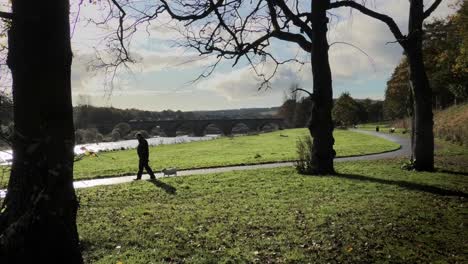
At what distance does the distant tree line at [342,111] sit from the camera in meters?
88.0

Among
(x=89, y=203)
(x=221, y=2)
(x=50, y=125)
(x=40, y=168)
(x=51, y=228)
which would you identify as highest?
(x=221, y=2)

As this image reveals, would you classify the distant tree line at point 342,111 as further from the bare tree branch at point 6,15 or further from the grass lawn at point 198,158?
the bare tree branch at point 6,15

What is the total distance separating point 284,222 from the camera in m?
8.48

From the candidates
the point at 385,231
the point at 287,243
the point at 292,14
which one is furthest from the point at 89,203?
the point at 292,14

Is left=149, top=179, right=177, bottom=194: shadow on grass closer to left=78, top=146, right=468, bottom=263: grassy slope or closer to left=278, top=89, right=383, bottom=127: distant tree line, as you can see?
left=78, top=146, right=468, bottom=263: grassy slope

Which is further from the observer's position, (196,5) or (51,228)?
(196,5)

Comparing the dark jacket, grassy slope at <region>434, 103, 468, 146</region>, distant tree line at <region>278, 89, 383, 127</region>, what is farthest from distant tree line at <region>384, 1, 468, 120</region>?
the dark jacket

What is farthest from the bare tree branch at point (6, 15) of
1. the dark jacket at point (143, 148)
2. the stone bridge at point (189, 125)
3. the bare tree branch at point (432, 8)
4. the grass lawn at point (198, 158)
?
the stone bridge at point (189, 125)

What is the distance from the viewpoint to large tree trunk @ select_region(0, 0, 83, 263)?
4316 millimetres

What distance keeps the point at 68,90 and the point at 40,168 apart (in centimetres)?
86

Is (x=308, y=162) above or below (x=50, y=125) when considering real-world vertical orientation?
below

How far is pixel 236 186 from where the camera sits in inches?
568

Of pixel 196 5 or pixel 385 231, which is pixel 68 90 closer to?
pixel 385 231

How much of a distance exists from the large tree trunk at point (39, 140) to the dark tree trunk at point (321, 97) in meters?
13.0
